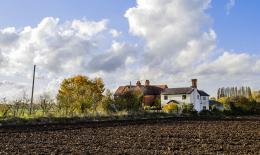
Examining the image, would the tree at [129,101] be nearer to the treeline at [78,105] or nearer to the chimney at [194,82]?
the treeline at [78,105]

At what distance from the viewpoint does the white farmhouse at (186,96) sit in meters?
80.9

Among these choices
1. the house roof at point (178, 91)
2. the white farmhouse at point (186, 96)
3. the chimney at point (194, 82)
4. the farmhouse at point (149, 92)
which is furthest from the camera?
the farmhouse at point (149, 92)

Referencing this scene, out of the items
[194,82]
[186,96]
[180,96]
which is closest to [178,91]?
[180,96]

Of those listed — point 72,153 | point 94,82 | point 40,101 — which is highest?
point 94,82

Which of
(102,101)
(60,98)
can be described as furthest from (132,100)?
(60,98)

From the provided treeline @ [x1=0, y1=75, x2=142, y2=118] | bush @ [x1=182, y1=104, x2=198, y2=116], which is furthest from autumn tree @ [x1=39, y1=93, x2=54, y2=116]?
bush @ [x1=182, y1=104, x2=198, y2=116]

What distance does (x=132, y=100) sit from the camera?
57094 millimetres

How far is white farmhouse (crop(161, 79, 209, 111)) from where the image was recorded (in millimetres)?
80863

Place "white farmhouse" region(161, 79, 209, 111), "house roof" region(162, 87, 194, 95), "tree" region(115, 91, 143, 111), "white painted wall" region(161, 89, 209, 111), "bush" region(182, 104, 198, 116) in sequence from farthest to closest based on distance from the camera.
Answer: "house roof" region(162, 87, 194, 95), "white farmhouse" region(161, 79, 209, 111), "white painted wall" region(161, 89, 209, 111), "bush" region(182, 104, 198, 116), "tree" region(115, 91, 143, 111)

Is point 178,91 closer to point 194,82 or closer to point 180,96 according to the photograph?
point 180,96

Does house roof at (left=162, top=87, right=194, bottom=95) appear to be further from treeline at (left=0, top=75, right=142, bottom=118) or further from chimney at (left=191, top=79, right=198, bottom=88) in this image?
treeline at (left=0, top=75, right=142, bottom=118)

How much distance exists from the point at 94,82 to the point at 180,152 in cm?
6018

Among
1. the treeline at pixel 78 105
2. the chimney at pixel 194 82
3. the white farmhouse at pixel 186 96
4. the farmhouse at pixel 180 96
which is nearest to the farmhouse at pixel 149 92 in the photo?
the farmhouse at pixel 180 96

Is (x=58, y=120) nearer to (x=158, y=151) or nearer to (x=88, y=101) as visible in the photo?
(x=88, y=101)
